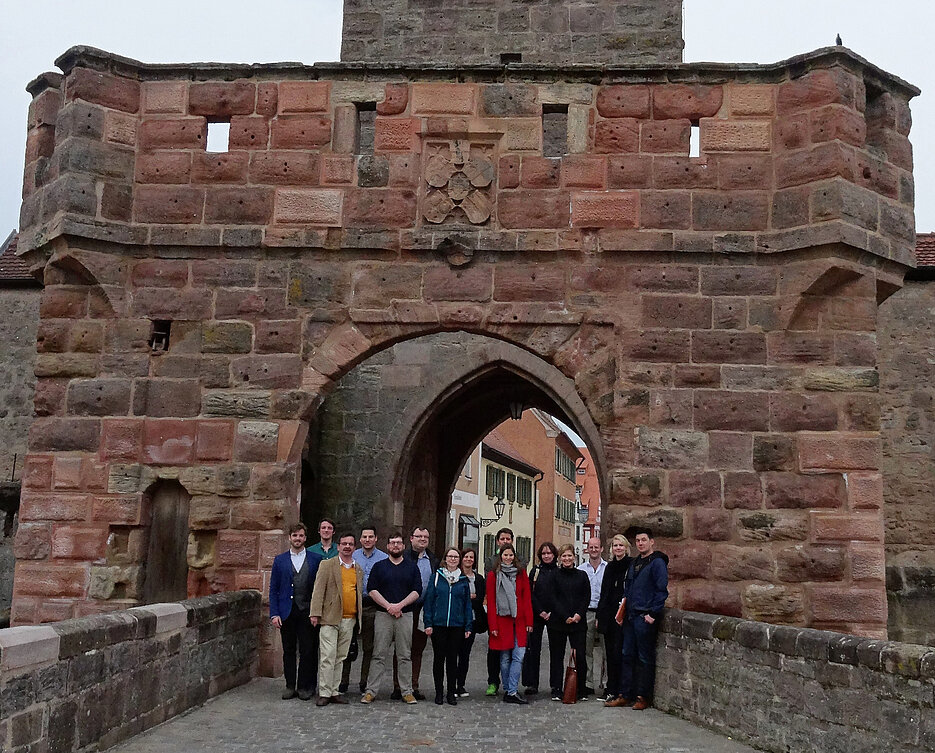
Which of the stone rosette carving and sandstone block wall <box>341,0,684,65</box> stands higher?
sandstone block wall <box>341,0,684,65</box>

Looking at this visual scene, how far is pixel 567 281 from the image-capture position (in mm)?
8914

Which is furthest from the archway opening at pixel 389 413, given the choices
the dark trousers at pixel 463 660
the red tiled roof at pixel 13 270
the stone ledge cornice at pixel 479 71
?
the dark trousers at pixel 463 660

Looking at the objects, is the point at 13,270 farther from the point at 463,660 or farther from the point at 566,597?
the point at 566,597

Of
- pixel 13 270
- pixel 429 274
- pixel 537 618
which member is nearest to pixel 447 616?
pixel 537 618

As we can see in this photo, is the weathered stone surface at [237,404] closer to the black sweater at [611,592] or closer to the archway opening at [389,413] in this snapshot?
the black sweater at [611,592]

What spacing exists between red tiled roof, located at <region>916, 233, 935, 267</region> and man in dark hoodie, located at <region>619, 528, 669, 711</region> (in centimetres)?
840

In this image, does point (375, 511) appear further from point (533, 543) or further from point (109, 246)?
point (533, 543)

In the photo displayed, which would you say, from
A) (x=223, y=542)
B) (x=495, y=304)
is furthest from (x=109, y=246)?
(x=495, y=304)

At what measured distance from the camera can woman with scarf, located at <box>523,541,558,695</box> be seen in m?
8.28

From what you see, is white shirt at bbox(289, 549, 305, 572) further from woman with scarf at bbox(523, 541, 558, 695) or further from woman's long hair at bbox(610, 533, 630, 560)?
woman's long hair at bbox(610, 533, 630, 560)

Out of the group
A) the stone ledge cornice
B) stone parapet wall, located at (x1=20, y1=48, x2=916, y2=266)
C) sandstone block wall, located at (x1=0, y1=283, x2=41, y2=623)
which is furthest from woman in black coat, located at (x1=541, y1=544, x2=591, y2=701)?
sandstone block wall, located at (x1=0, y1=283, x2=41, y2=623)

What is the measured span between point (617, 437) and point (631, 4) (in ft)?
27.9

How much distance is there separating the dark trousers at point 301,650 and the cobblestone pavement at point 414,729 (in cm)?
18

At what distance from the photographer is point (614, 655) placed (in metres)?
8.11
